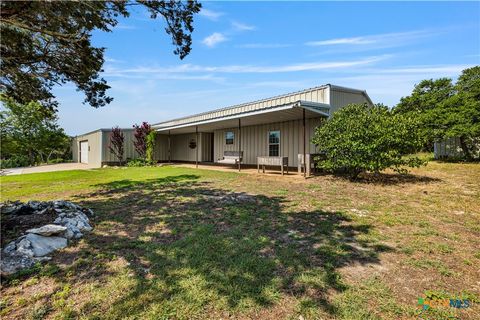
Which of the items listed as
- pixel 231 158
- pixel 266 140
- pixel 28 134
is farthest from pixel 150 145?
pixel 28 134

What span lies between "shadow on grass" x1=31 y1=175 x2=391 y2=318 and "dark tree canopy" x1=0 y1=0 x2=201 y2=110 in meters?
3.18

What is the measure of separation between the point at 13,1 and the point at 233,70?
9932 mm

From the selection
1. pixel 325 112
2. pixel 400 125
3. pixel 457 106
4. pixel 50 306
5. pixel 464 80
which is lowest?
pixel 50 306

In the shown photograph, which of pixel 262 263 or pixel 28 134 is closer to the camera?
pixel 262 263

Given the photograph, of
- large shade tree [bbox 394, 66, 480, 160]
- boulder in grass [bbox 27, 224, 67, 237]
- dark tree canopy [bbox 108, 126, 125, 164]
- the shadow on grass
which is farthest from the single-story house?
boulder in grass [bbox 27, 224, 67, 237]

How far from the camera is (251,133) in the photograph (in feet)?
48.7

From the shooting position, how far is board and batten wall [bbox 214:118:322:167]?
11.6m

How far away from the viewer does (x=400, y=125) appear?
7633mm

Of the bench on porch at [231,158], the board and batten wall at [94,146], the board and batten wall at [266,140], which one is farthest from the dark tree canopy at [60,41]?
the board and batten wall at [94,146]

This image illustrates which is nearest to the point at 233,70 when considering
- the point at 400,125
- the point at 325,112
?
the point at 325,112

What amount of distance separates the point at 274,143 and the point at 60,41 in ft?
33.5

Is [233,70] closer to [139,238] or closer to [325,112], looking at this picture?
[325,112]

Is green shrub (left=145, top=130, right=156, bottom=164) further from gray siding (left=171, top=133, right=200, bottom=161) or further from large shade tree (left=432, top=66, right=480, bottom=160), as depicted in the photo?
large shade tree (left=432, top=66, right=480, bottom=160)

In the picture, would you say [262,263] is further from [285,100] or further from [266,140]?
[266,140]
